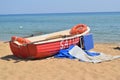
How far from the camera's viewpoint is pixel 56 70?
8141 millimetres

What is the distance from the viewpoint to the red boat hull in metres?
9.55

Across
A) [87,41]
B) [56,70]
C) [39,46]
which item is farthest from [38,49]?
[87,41]

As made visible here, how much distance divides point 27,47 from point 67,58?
1407 mm

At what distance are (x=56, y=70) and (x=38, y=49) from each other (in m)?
1.60

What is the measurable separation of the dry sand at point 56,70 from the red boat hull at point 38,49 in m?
0.26

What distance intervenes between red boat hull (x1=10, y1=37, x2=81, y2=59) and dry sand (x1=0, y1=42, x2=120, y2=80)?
0.26 m

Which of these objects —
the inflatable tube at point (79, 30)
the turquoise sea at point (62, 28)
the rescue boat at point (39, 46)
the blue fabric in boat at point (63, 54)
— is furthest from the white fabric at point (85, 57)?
the turquoise sea at point (62, 28)

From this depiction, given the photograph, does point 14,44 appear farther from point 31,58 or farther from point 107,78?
point 107,78

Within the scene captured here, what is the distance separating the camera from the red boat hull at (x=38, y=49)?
9547 millimetres

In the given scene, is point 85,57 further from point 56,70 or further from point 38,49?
point 56,70

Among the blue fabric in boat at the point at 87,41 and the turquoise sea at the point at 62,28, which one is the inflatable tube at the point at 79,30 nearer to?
the blue fabric in boat at the point at 87,41

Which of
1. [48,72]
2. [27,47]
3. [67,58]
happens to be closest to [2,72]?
[48,72]

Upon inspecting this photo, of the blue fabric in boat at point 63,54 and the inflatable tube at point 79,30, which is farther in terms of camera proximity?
the inflatable tube at point 79,30

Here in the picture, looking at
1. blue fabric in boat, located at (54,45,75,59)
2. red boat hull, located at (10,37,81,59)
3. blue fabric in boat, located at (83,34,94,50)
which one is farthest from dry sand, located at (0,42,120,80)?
blue fabric in boat, located at (83,34,94,50)
